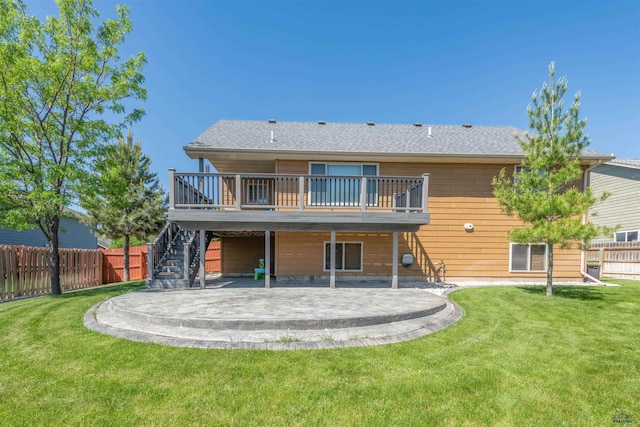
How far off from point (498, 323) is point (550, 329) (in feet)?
2.71

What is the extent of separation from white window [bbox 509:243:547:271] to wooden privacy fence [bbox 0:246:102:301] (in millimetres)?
16318

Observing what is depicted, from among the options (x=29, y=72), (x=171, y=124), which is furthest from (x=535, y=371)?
(x=171, y=124)

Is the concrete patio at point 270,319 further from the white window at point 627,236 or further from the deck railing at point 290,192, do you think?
the white window at point 627,236

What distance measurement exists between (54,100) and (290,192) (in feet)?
24.9

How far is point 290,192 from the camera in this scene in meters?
9.41

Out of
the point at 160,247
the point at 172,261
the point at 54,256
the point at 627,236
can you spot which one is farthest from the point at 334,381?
the point at 627,236

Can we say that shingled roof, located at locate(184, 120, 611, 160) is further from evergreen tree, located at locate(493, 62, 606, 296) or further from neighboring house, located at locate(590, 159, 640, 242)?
neighboring house, located at locate(590, 159, 640, 242)

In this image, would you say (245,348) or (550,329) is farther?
(550,329)

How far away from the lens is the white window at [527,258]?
32.4ft

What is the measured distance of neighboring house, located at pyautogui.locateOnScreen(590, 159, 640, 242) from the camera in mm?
13860

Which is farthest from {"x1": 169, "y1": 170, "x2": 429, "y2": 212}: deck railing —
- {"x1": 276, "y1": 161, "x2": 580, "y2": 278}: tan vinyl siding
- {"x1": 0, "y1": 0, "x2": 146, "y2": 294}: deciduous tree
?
{"x1": 0, "y1": 0, "x2": 146, "y2": 294}: deciduous tree

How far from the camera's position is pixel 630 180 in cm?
1431

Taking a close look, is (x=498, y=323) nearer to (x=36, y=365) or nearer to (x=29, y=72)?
(x=36, y=365)

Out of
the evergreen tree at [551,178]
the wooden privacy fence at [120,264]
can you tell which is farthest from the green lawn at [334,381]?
the wooden privacy fence at [120,264]
